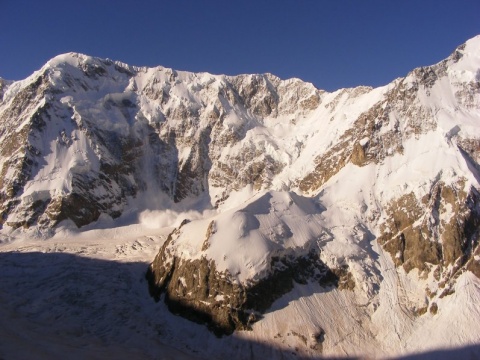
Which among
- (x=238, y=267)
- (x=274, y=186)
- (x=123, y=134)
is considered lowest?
(x=238, y=267)

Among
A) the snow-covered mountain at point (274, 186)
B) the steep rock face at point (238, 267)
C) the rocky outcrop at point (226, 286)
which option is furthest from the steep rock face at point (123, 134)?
the rocky outcrop at point (226, 286)

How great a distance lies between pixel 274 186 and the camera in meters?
110

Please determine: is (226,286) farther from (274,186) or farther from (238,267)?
(274,186)

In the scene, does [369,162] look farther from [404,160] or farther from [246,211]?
[246,211]

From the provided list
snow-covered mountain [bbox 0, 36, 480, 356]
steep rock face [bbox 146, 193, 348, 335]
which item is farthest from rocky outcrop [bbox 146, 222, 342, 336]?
snow-covered mountain [bbox 0, 36, 480, 356]

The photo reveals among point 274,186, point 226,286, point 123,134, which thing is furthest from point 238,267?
point 123,134

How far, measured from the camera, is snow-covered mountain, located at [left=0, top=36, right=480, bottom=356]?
66500mm

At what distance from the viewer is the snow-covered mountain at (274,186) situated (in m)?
66.5

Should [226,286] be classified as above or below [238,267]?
below

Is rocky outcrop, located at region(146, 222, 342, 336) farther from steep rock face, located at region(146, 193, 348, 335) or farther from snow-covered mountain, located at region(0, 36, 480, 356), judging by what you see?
snow-covered mountain, located at region(0, 36, 480, 356)

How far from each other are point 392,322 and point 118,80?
105895mm

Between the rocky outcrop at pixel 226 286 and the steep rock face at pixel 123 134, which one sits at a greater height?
the steep rock face at pixel 123 134

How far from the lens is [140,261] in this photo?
81812 millimetres

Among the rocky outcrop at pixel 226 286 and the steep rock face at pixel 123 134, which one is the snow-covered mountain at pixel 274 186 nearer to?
the rocky outcrop at pixel 226 286
